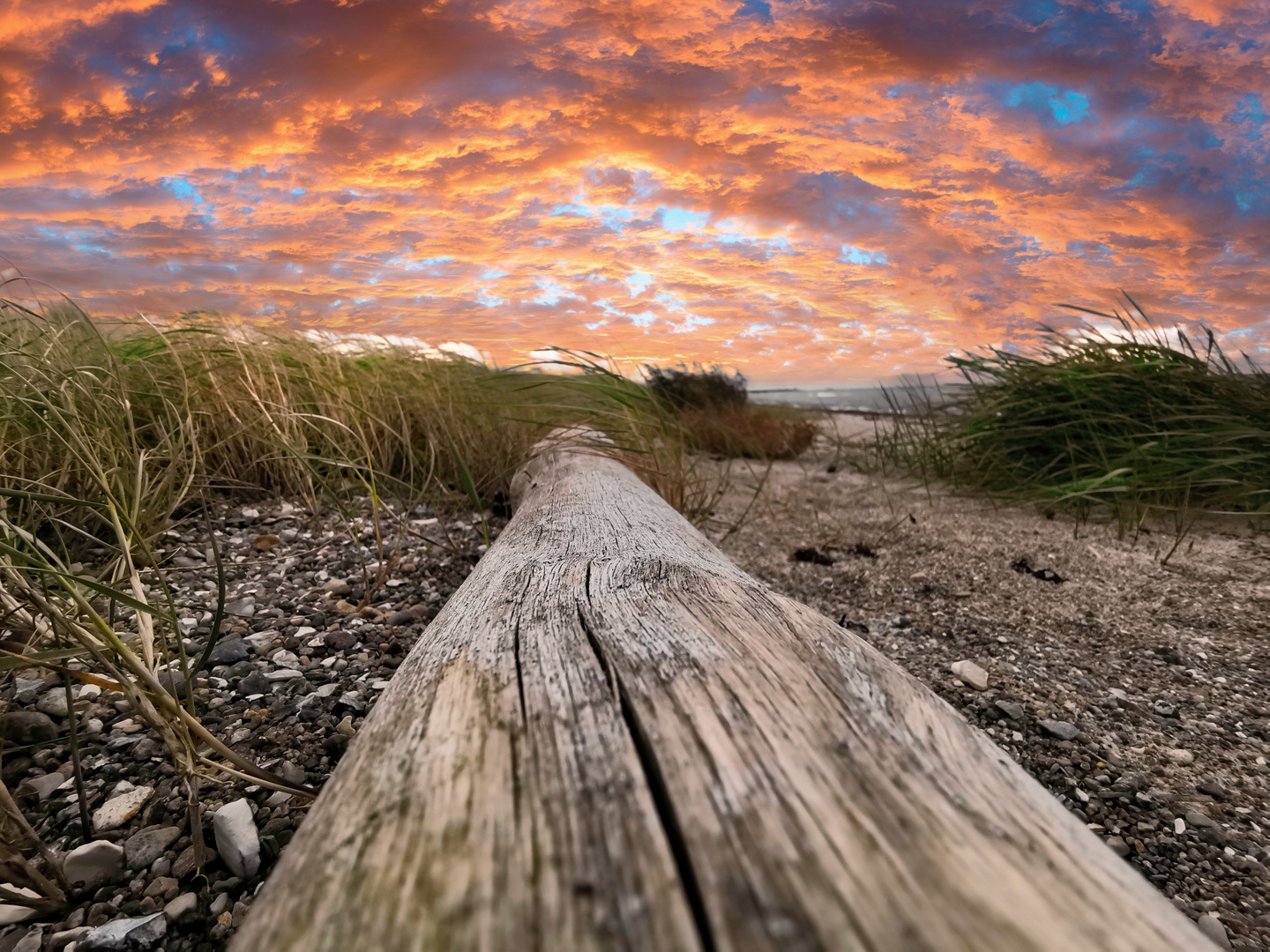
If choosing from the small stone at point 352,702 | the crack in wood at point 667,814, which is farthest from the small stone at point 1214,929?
the small stone at point 352,702

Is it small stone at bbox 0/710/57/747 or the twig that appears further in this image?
small stone at bbox 0/710/57/747

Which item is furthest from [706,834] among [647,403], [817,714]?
[647,403]

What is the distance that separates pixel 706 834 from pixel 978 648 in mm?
2188

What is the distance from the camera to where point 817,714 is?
0.83 metres

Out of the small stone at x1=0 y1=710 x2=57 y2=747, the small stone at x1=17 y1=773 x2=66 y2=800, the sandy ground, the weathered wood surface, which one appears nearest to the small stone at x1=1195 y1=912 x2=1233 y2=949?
the sandy ground

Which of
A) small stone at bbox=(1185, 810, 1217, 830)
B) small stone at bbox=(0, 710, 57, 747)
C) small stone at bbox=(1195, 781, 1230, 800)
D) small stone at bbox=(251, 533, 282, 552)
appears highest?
small stone at bbox=(251, 533, 282, 552)

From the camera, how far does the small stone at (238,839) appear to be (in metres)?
1.23

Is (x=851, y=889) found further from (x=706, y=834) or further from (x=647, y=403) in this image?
(x=647, y=403)

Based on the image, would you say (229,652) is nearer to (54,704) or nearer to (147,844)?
(54,704)

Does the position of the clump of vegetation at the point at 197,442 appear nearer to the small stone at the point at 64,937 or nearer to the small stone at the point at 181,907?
the small stone at the point at 64,937

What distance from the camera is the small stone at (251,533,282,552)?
115 inches

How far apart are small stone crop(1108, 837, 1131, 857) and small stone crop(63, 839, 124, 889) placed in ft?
6.54

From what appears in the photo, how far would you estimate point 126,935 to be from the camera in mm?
1078

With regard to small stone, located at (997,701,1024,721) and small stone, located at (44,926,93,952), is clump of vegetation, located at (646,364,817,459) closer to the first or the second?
small stone, located at (997,701,1024,721)
